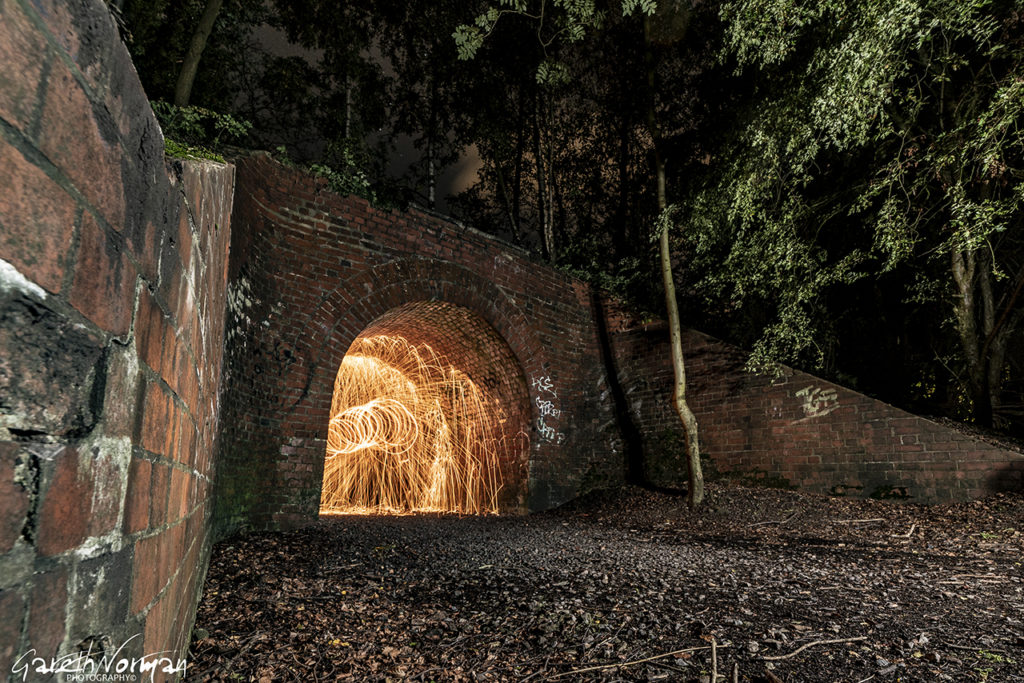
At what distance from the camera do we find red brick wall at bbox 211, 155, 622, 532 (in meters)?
5.89

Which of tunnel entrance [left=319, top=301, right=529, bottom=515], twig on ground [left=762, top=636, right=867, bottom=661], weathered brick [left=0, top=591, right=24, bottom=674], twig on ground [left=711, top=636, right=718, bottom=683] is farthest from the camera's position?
tunnel entrance [left=319, top=301, right=529, bottom=515]

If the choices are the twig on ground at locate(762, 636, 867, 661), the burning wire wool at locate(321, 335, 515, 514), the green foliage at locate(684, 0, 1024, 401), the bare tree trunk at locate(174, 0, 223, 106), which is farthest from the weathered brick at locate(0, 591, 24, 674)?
the burning wire wool at locate(321, 335, 515, 514)

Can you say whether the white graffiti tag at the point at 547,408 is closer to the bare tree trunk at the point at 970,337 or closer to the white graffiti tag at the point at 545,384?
the white graffiti tag at the point at 545,384

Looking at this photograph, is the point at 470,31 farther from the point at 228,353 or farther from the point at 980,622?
the point at 980,622

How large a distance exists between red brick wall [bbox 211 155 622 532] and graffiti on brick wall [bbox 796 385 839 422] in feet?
10.6

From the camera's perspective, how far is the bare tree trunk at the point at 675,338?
26.5ft

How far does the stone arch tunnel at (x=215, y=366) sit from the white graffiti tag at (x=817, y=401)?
0.03 meters

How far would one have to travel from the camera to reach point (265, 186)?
639 centimetres

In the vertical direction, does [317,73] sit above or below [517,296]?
above

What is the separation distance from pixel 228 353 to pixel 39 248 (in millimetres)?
5108

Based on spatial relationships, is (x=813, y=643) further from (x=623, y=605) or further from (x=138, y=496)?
(x=138, y=496)

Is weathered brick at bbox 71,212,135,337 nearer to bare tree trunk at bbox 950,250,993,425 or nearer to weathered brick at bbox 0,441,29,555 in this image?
weathered brick at bbox 0,441,29,555

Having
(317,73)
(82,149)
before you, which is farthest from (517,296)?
(82,149)

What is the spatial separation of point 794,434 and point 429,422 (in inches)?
251
